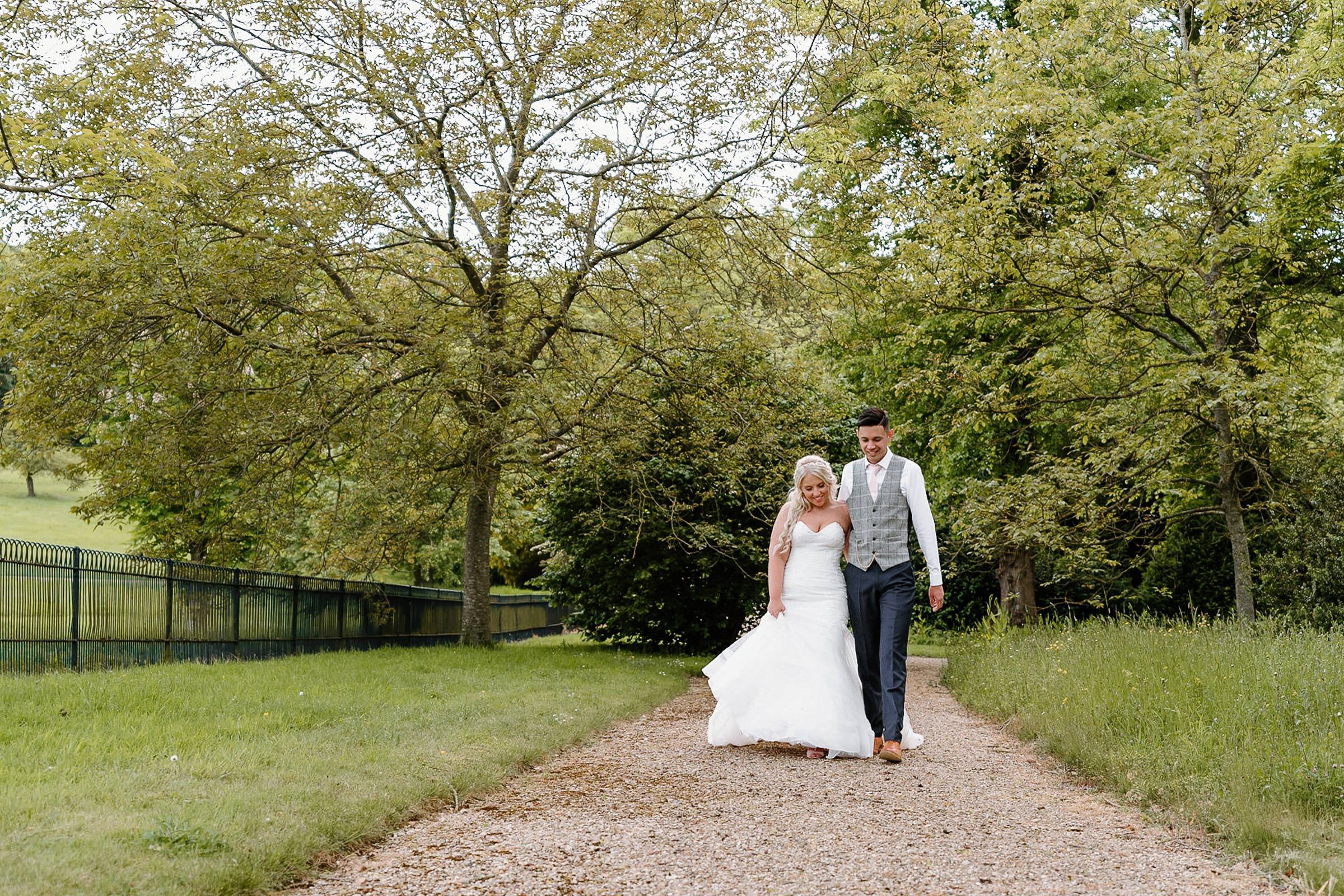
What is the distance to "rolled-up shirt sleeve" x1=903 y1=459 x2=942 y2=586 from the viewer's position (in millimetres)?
7273

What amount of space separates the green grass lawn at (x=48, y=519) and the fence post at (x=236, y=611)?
104 feet

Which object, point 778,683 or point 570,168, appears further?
point 570,168

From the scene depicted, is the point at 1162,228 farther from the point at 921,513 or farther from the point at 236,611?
the point at 236,611

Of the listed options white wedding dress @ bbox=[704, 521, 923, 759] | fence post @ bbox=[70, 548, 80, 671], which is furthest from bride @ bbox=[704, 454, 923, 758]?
fence post @ bbox=[70, 548, 80, 671]

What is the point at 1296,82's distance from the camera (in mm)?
13039

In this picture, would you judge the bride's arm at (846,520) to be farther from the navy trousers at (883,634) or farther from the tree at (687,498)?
the tree at (687,498)

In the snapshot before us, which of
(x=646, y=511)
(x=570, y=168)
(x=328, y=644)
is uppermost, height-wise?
(x=570, y=168)

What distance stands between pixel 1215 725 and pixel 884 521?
7.72 feet

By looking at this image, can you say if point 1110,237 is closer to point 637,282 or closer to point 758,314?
point 758,314

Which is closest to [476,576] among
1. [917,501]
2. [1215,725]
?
[917,501]

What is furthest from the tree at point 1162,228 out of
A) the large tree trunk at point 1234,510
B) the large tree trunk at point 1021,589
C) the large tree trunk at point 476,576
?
the large tree trunk at point 476,576

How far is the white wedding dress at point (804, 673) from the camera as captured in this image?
751cm

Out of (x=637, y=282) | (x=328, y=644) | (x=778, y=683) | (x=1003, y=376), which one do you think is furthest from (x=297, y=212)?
(x=1003, y=376)

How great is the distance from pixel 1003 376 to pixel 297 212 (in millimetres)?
12190
